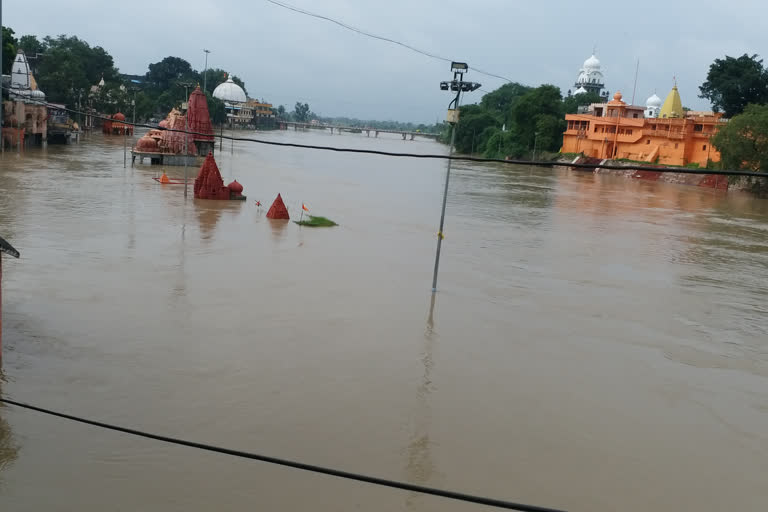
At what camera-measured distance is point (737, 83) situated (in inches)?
2098

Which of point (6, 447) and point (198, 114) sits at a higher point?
point (198, 114)

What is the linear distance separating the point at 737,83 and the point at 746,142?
16011 mm

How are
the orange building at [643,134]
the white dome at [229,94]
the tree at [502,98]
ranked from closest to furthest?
1. the orange building at [643,134]
2. the white dome at [229,94]
3. the tree at [502,98]

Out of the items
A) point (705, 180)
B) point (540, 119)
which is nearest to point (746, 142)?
point (705, 180)

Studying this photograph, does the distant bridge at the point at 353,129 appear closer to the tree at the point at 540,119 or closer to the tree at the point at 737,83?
the tree at the point at 540,119

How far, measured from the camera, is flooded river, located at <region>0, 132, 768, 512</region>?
6676 mm

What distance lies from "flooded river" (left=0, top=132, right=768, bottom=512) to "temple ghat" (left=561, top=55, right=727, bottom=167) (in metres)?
35.5

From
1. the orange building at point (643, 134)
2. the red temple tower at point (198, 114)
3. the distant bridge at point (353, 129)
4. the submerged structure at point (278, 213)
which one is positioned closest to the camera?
the submerged structure at point (278, 213)

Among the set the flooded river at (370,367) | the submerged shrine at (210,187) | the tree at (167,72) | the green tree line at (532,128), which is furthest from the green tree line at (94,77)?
the green tree line at (532,128)

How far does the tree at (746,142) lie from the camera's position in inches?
1567

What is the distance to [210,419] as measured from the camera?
24.8 feet

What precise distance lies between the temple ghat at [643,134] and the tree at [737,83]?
2261 mm

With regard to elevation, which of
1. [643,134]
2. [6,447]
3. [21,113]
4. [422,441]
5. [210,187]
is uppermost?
[643,134]

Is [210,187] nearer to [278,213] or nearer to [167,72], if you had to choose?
[278,213]
